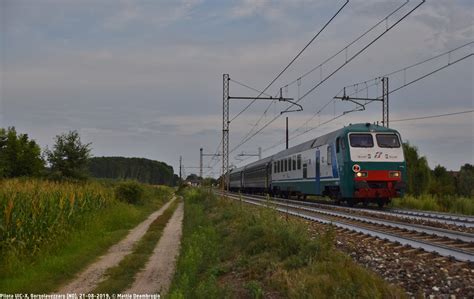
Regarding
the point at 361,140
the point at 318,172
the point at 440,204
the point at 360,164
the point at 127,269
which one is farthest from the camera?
the point at 318,172

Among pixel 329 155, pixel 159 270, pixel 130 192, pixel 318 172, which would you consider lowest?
pixel 159 270

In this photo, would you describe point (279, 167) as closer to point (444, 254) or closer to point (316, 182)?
point (316, 182)

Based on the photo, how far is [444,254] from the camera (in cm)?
914

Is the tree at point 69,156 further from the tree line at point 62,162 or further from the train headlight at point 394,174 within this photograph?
the train headlight at point 394,174

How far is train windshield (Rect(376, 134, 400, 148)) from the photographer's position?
24.5m

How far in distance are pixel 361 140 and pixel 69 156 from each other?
26548 millimetres

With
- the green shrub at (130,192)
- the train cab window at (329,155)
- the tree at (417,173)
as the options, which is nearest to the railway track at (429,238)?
the train cab window at (329,155)

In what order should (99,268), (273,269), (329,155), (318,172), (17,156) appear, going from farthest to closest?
(17,156) → (318,172) → (329,155) → (99,268) → (273,269)

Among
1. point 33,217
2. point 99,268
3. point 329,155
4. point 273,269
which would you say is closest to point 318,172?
point 329,155

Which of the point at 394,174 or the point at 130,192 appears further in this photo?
the point at 130,192

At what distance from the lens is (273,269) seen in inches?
349

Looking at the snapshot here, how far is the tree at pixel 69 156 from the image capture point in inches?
1662

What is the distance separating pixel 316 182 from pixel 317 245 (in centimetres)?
1984

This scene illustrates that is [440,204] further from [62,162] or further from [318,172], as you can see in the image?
[62,162]
